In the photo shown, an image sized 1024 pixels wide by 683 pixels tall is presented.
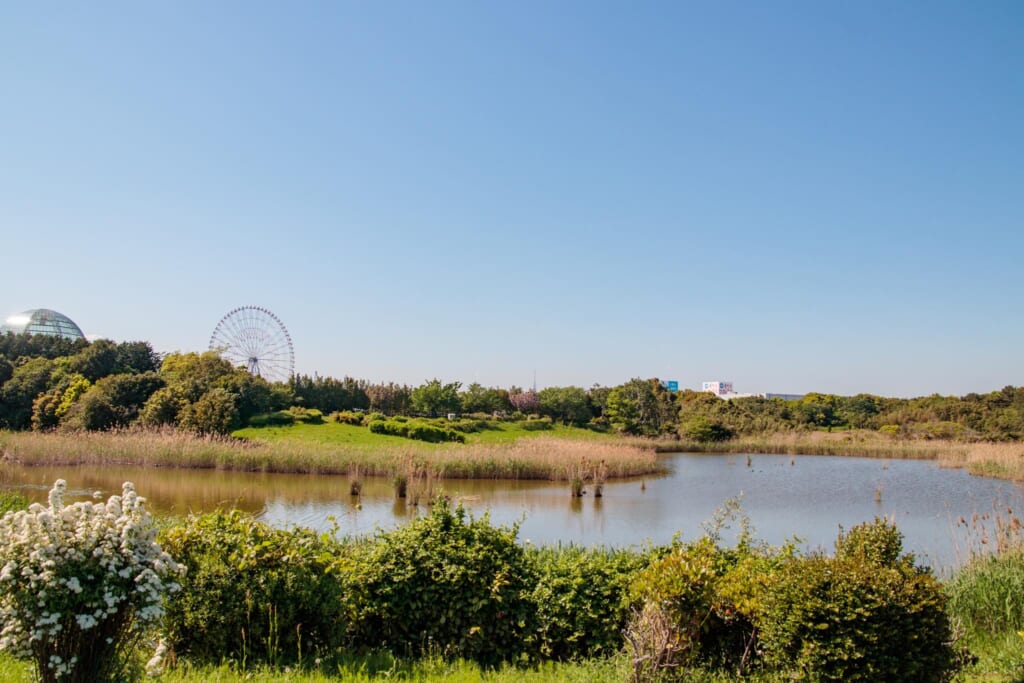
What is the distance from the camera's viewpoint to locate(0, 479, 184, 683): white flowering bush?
3.41m

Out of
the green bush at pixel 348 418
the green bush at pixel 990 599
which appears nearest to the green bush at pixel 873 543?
the green bush at pixel 990 599

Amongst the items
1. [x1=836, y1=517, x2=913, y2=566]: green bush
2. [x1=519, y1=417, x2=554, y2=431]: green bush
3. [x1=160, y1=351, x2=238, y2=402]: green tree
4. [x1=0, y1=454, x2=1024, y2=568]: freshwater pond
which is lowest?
[x1=0, y1=454, x2=1024, y2=568]: freshwater pond

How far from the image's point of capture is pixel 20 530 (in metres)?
3.51

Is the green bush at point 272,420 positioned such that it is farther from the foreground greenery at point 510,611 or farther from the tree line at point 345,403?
the foreground greenery at point 510,611

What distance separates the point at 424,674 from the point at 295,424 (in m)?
33.6

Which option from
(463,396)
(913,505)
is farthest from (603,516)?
(463,396)

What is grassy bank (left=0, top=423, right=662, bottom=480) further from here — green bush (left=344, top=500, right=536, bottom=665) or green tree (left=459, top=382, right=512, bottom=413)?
green tree (left=459, top=382, right=512, bottom=413)

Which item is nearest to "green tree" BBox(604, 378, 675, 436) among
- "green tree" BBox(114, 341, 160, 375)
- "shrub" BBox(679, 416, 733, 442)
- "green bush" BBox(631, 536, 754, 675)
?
"shrub" BBox(679, 416, 733, 442)

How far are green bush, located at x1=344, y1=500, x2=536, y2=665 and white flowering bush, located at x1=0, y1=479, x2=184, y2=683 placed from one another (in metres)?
2.21

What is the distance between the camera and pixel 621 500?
20484 millimetres

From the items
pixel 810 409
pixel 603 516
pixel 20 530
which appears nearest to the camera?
pixel 20 530

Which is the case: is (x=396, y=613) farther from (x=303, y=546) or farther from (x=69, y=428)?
(x=69, y=428)

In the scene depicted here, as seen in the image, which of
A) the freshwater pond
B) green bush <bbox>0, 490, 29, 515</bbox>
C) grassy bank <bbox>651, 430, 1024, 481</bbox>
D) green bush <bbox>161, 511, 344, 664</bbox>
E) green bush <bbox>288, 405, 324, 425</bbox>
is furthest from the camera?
green bush <bbox>288, 405, 324, 425</bbox>

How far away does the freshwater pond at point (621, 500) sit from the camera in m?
14.8
